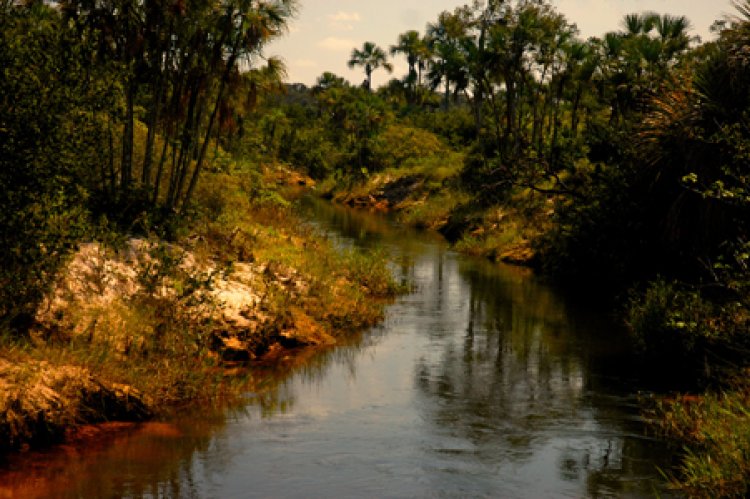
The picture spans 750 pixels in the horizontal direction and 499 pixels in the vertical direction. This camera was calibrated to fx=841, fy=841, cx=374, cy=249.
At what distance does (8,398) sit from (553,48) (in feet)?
140

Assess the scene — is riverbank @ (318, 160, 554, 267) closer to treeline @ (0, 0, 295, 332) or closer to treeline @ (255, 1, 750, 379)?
treeline @ (255, 1, 750, 379)

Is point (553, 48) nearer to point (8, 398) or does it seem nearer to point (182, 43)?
point (182, 43)

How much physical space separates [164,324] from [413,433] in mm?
5383

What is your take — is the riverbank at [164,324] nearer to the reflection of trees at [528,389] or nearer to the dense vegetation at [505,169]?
the dense vegetation at [505,169]

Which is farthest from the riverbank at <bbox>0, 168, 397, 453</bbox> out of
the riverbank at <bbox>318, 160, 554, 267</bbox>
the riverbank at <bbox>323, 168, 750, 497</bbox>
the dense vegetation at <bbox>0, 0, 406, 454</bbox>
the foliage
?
the riverbank at <bbox>318, 160, 554, 267</bbox>

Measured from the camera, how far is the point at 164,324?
16.2m

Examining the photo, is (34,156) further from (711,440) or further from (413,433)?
(711,440)

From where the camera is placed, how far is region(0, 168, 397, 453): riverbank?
41.7 ft

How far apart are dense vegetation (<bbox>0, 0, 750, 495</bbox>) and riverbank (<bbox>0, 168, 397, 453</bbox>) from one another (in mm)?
676

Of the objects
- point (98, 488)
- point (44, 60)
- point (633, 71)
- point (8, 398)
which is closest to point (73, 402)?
point (8, 398)

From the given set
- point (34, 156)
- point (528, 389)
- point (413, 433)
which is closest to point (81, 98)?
point (34, 156)

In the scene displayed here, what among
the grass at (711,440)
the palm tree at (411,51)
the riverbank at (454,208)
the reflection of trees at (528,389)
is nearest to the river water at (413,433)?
the reflection of trees at (528,389)

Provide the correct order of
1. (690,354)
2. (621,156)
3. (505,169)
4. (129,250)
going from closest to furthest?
(690,354) → (129,250) → (621,156) → (505,169)

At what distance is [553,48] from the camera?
49062mm
